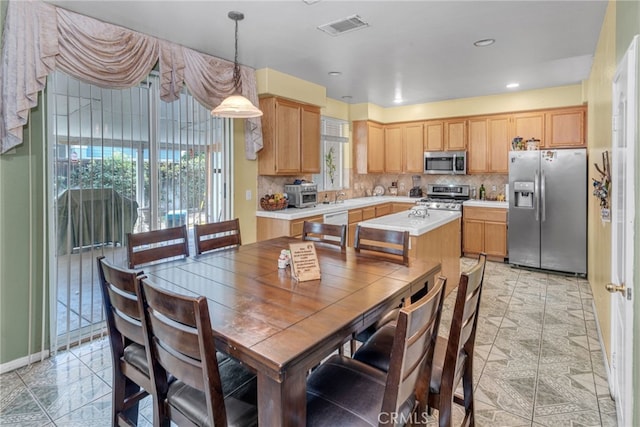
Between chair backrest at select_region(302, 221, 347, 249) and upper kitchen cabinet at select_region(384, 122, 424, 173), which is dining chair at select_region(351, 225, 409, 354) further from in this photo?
upper kitchen cabinet at select_region(384, 122, 424, 173)

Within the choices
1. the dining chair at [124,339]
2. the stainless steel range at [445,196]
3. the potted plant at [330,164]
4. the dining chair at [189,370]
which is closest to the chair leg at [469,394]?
the dining chair at [189,370]

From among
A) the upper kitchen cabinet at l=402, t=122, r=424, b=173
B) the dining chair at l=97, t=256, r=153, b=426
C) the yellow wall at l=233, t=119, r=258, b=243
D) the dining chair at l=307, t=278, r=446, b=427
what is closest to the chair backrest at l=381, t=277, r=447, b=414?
the dining chair at l=307, t=278, r=446, b=427

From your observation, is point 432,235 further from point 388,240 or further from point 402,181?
point 402,181

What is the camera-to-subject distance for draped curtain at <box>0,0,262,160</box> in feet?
7.91

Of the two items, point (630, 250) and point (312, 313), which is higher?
point (630, 250)

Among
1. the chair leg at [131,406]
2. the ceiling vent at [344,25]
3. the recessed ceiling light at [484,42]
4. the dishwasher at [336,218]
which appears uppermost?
the recessed ceiling light at [484,42]

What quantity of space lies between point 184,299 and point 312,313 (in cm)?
52

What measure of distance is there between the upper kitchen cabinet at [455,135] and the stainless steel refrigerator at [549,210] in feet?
3.55

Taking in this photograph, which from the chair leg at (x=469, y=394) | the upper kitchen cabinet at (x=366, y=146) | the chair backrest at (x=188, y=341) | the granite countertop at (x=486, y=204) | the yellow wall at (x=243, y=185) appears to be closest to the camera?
the chair backrest at (x=188, y=341)

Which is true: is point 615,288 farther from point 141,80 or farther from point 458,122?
point 458,122

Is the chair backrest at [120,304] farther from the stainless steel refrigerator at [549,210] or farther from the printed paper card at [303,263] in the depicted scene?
the stainless steel refrigerator at [549,210]

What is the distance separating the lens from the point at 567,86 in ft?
16.5

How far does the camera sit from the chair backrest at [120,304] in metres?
1.46

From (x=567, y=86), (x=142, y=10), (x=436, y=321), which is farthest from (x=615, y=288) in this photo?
(x=567, y=86)
